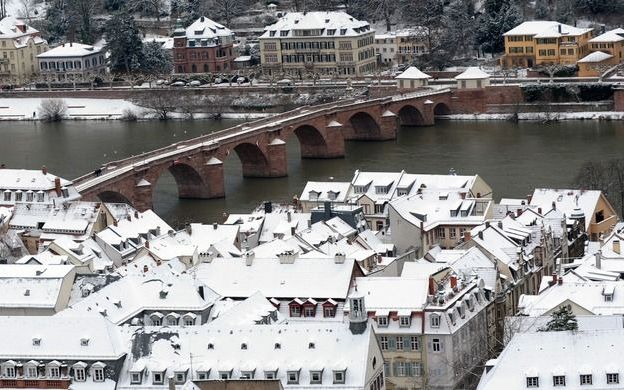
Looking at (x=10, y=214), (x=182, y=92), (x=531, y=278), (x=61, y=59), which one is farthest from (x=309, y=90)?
(x=531, y=278)

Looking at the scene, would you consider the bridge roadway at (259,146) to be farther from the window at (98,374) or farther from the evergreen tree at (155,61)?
the window at (98,374)

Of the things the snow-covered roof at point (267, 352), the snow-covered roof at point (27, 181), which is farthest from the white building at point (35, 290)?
the snow-covered roof at point (27, 181)

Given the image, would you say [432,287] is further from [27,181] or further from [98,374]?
[27,181]

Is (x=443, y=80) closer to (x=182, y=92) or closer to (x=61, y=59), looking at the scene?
(x=182, y=92)

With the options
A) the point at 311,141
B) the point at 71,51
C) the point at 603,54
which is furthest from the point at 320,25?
the point at 311,141

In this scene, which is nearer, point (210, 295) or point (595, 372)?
point (595, 372)
